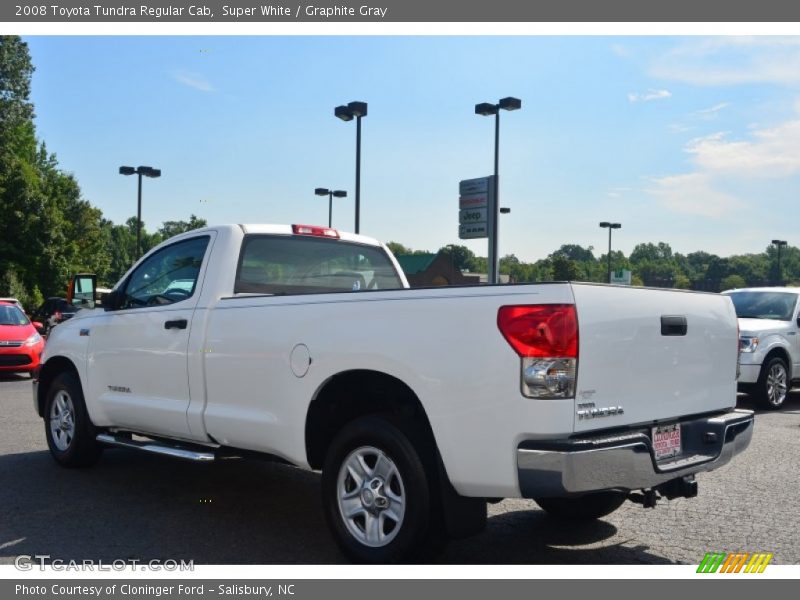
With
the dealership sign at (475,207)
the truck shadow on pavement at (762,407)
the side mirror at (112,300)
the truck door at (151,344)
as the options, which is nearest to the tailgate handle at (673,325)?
the truck door at (151,344)

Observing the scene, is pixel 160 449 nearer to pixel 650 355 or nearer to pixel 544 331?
pixel 544 331

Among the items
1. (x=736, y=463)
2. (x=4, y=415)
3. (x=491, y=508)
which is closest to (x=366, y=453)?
(x=491, y=508)

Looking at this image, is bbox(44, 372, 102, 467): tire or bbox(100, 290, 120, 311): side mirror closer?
bbox(100, 290, 120, 311): side mirror

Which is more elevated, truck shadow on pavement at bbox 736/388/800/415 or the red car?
the red car

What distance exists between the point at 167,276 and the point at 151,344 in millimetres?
605

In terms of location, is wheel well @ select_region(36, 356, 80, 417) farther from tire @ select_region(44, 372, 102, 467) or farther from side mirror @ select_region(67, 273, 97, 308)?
side mirror @ select_region(67, 273, 97, 308)

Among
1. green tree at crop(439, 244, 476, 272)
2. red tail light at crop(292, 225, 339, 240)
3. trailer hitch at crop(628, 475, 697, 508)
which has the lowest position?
trailer hitch at crop(628, 475, 697, 508)

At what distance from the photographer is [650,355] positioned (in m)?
4.12

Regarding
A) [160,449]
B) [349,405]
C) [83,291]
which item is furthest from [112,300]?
[349,405]

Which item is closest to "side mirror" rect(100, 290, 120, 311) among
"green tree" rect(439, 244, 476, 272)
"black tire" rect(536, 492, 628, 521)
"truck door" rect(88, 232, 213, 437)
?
"truck door" rect(88, 232, 213, 437)

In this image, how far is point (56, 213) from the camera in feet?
161

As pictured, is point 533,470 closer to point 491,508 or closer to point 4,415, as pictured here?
point 491,508

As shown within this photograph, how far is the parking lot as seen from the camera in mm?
4719

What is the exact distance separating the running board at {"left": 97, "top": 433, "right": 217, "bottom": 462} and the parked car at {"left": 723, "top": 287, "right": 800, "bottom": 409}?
26.8 ft
